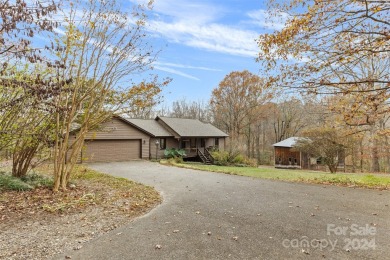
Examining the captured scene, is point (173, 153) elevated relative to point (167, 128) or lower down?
lower down

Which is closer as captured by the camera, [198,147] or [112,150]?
[112,150]

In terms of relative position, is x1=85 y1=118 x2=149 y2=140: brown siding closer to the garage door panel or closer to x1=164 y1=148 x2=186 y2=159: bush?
the garage door panel

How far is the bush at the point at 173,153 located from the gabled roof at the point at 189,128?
155 centimetres

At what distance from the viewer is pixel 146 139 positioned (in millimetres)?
22062

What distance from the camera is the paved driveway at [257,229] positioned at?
371 cm

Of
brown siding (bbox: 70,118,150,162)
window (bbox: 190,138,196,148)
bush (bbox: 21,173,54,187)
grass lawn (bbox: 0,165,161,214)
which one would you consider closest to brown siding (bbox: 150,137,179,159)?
brown siding (bbox: 70,118,150,162)

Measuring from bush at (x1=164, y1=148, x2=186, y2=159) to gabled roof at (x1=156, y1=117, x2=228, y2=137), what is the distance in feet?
5.09

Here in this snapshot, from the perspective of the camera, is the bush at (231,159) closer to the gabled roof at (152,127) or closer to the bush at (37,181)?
the gabled roof at (152,127)

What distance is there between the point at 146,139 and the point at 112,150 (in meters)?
3.33

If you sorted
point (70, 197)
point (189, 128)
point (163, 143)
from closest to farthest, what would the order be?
point (70, 197), point (163, 143), point (189, 128)

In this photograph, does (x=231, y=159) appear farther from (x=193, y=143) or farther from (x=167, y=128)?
(x=167, y=128)

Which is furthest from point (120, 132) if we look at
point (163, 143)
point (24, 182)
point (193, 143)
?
point (24, 182)

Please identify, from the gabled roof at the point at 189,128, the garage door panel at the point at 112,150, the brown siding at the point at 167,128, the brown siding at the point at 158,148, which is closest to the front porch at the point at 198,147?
the brown siding at the point at 158,148

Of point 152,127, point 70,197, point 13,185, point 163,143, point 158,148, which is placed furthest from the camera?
point 152,127
